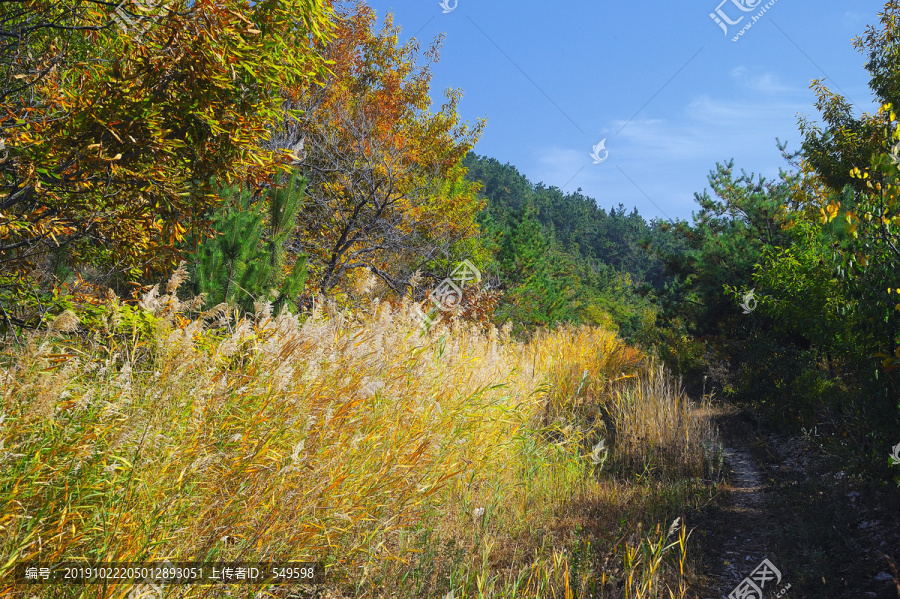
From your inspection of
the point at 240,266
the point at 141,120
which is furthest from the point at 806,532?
the point at 141,120

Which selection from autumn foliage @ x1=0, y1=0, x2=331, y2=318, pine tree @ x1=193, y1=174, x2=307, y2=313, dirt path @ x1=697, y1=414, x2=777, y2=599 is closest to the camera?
autumn foliage @ x1=0, y1=0, x2=331, y2=318

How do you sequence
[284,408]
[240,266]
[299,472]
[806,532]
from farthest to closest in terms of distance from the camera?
[240,266] → [806,532] → [284,408] → [299,472]

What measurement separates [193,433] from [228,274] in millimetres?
2763

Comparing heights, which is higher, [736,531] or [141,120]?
[141,120]

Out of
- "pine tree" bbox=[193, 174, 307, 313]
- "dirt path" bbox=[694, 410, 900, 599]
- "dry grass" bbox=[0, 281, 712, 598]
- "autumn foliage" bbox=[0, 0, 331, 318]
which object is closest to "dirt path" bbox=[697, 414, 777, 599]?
"dirt path" bbox=[694, 410, 900, 599]

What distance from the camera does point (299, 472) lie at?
2.37m

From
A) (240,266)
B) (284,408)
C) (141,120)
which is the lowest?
(284,408)

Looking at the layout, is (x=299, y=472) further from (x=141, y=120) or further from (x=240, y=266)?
(x=240, y=266)

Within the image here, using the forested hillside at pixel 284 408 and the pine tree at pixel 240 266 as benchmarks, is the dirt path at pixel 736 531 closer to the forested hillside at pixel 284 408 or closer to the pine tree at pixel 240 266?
the forested hillside at pixel 284 408

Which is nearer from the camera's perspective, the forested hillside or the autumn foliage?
the forested hillside

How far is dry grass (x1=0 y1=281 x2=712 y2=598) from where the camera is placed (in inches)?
72.2

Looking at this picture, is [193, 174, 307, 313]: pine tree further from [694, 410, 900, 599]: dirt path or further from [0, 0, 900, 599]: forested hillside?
[694, 410, 900, 599]: dirt path

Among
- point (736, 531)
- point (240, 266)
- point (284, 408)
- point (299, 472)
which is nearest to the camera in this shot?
point (299, 472)

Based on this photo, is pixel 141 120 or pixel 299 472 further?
pixel 141 120
